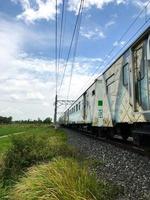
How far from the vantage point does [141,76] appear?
10297 millimetres

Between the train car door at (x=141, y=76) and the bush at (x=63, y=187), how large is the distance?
317cm

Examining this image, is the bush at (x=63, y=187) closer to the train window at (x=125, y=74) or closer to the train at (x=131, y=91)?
the train at (x=131, y=91)

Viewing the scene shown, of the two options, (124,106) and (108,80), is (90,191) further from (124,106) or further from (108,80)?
(108,80)

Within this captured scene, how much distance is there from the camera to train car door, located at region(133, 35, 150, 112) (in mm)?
9742

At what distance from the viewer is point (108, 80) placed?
16.8m

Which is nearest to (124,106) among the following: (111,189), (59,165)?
(59,165)

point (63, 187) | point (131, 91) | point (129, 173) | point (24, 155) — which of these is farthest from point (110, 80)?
point (63, 187)

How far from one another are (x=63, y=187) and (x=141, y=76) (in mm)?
4676

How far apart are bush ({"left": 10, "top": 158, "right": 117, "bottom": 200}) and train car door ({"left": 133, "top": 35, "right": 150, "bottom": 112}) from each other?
3169 mm

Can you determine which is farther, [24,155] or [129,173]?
[24,155]

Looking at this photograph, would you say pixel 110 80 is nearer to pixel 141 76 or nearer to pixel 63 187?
pixel 141 76

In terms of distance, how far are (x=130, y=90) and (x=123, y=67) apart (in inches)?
56.6

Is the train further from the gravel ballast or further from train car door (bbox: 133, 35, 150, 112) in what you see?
the gravel ballast

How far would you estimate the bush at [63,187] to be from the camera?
6387mm
